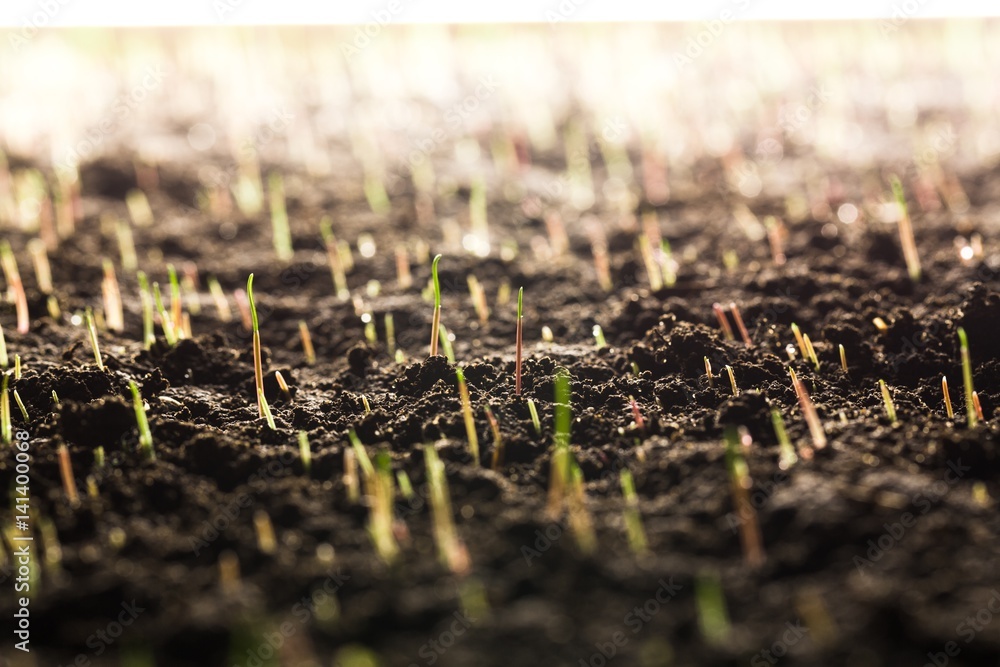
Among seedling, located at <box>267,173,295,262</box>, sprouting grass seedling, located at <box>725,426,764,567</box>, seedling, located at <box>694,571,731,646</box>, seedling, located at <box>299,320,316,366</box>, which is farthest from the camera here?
seedling, located at <box>267,173,295,262</box>

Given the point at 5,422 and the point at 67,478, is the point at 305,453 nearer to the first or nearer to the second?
the point at 67,478

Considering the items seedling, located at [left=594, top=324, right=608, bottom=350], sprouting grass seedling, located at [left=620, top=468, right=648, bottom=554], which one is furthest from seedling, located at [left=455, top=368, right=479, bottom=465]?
seedling, located at [left=594, top=324, right=608, bottom=350]

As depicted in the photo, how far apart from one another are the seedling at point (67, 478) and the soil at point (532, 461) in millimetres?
18

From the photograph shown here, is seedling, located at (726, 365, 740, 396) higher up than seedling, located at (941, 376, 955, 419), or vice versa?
seedling, located at (726, 365, 740, 396)

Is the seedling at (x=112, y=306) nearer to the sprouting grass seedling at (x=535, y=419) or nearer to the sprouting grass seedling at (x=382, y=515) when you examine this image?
the sprouting grass seedling at (x=382, y=515)

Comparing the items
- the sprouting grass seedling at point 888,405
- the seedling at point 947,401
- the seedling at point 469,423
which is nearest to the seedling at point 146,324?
the seedling at point 469,423

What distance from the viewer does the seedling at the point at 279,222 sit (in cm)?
301

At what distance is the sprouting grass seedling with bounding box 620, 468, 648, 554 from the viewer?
4.90 ft

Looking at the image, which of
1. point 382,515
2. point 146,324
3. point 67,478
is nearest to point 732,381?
point 382,515

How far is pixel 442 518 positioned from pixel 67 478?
33.3 inches

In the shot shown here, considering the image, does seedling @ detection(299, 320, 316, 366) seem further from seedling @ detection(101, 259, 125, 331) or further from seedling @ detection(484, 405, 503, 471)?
seedling @ detection(484, 405, 503, 471)

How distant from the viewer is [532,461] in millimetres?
1803

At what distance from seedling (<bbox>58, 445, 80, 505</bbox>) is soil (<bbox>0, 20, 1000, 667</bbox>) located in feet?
0.06

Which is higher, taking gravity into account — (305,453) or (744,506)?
(305,453)
